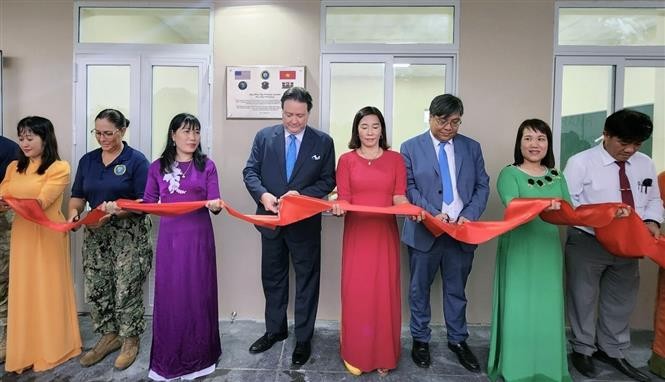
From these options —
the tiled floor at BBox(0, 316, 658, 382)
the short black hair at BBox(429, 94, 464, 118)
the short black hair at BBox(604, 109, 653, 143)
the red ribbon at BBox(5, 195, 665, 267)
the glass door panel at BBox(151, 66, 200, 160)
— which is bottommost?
the tiled floor at BBox(0, 316, 658, 382)

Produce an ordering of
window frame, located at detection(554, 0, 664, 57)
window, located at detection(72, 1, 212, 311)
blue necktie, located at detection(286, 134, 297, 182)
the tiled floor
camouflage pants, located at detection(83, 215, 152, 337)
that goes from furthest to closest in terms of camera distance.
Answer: window, located at detection(72, 1, 212, 311) < window frame, located at detection(554, 0, 664, 57) < blue necktie, located at detection(286, 134, 297, 182) < camouflage pants, located at detection(83, 215, 152, 337) < the tiled floor

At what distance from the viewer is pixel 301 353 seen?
8.62ft

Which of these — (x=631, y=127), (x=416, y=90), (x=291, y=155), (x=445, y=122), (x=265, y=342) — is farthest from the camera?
(x=416, y=90)

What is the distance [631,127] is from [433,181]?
125 centimetres

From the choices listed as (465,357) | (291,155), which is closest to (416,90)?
(291,155)

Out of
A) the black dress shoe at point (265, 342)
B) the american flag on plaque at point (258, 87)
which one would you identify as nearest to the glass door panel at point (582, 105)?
the american flag on plaque at point (258, 87)

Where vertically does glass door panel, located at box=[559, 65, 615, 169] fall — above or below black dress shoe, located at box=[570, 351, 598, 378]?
above

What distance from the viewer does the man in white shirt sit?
8.09 ft

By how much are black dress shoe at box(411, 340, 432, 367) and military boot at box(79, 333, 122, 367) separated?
2.12m

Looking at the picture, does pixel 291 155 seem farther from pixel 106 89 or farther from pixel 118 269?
pixel 106 89

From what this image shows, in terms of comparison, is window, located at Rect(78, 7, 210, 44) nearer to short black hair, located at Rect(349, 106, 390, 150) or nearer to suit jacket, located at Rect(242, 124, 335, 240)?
suit jacket, located at Rect(242, 124, 335, 240)

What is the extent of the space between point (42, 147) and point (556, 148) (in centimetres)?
396

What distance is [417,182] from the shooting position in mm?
2570

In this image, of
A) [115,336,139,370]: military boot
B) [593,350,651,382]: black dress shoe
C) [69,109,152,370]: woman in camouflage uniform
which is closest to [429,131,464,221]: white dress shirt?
[593,350,651,382]: black dress shoe
